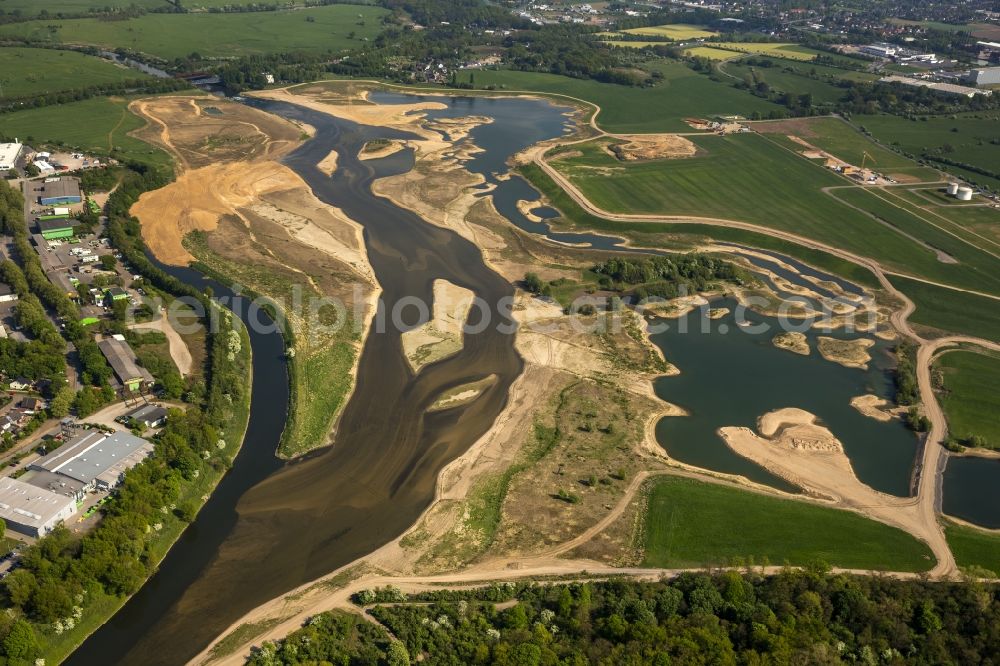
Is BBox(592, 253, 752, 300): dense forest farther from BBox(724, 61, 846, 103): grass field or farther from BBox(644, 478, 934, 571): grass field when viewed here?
BBox(724, 61, 846, 103): grass field

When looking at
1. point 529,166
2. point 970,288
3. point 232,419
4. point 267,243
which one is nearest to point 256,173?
point 267,243

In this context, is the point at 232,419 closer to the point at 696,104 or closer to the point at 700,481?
the point at 700,481

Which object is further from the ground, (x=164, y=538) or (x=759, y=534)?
(x=164, y=538)

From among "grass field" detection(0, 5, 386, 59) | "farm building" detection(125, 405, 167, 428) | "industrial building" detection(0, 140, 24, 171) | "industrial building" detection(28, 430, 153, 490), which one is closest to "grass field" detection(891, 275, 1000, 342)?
"farm building" detection(125, 405, 167, 428)

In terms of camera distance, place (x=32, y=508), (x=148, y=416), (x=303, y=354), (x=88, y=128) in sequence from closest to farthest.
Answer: (x=32, y=508), (x=148, y=416), (x=303, y=354), (x=88, y=128)

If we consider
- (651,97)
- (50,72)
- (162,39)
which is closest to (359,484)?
(651,97)

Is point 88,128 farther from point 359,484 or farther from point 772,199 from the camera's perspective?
point 772,199
